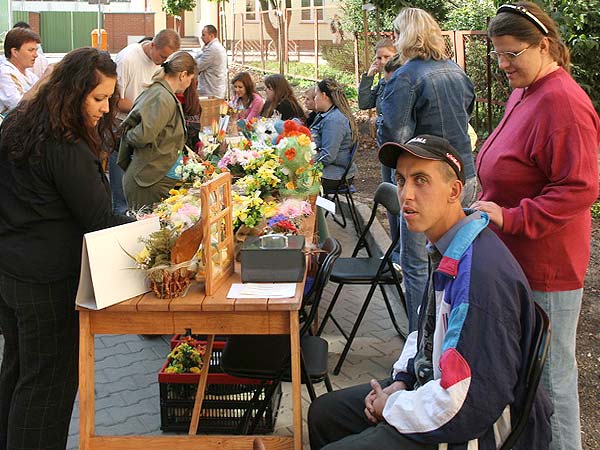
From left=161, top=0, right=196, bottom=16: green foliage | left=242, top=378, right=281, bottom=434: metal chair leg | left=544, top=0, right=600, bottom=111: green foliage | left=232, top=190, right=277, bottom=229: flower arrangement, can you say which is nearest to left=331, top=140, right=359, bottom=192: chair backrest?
left=544, top=0, right=600, bottom=111: green foliage

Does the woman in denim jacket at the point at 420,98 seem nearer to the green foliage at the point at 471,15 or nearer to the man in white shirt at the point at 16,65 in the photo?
the man in white shirt at the point at 16,65

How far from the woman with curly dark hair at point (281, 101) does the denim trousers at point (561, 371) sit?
20.1 ft

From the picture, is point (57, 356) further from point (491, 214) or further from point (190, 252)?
point (491, 214)

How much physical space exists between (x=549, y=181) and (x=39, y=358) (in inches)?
83.2

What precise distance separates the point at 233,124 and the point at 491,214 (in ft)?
14.5

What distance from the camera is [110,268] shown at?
3.25 metres

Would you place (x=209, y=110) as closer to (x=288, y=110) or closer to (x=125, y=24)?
(x=288, y=110)

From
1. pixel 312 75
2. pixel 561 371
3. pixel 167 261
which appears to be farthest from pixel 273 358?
pixel 312 75

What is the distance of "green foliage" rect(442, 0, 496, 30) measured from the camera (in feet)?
46.0

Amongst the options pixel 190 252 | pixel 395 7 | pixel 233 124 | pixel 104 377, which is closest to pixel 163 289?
pixel 190 252

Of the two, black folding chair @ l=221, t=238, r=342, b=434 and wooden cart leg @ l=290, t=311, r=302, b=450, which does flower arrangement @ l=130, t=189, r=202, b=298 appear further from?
black folding chair @ l=221, t=238, r=342, b=434

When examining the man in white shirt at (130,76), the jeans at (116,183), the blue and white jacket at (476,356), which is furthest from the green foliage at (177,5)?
the blue and white jacket at (476,356)

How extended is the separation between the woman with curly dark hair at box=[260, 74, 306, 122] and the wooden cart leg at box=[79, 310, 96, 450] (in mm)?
5965

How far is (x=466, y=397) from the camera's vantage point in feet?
7.91
